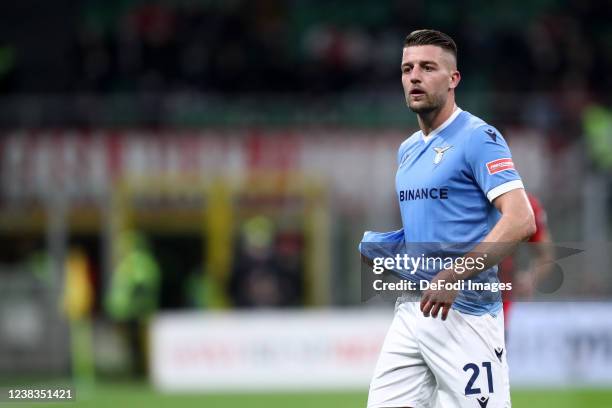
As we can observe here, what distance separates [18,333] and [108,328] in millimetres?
1185

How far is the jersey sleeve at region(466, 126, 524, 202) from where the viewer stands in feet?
17.7

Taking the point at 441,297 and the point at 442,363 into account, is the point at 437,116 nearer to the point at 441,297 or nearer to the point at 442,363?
the point at 441,297

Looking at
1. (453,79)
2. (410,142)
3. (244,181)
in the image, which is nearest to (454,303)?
(410,142)

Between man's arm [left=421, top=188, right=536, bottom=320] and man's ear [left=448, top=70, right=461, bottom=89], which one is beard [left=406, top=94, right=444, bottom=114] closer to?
man's ear [left=448, top=70, right=461, bottom=89]

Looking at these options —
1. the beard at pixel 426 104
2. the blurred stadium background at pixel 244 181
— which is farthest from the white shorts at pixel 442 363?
the blurred stadium background at pixel 244 181

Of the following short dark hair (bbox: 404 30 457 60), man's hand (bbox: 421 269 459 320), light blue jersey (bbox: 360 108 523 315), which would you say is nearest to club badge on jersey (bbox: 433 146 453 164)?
light blue jersey (bbox: 360 108 523 315)

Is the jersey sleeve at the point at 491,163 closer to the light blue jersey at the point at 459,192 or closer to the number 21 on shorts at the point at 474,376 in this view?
the light blue jersey at the point at 459,192

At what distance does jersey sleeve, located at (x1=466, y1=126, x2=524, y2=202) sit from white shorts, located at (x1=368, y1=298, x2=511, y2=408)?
0.58 meters

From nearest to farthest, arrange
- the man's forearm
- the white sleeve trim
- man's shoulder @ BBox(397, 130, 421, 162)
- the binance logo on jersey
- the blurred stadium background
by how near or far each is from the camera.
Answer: the man's forearm
the white sleeve trim
the binance logo on jersey
man's shoulder @ BBox(397, 130, 421, 162)
the blurred stadium background

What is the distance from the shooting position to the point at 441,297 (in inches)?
208

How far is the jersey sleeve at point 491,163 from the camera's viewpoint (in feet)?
17.7

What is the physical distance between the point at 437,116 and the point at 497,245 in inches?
29.4

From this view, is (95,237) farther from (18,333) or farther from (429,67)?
(429,67)

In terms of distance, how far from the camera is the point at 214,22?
23.3 meters
